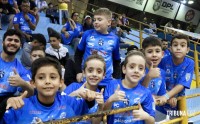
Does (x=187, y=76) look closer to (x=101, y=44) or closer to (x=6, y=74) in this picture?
(x=101, y=44)

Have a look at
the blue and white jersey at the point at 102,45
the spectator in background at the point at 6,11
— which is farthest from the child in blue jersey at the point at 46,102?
the spectator in background at the point at 6,11

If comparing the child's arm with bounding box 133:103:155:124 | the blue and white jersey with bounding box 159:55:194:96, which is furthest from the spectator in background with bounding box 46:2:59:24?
the child's arm with bounding box 133:103:155:124

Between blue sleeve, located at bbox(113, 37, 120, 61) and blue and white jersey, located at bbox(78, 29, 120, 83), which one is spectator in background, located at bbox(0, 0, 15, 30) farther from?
blue sleeve, located at bbox(113, 37, 120, 61)

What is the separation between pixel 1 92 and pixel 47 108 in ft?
4.02

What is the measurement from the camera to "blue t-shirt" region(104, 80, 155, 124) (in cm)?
207

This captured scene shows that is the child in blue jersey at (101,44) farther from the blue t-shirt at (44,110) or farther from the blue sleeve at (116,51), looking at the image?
the blue t-shirt at (44,110)

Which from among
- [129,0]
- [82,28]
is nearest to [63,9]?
[82,28]

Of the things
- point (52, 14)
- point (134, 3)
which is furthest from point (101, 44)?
point (134, 3)

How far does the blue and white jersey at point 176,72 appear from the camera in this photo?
9.43 ft

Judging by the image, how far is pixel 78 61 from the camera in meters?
3.22

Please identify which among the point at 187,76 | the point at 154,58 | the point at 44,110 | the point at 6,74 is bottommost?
the point at 6,74

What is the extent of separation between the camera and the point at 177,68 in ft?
9.56

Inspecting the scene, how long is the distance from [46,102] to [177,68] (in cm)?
170

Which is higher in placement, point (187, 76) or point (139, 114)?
point (187, 76)
